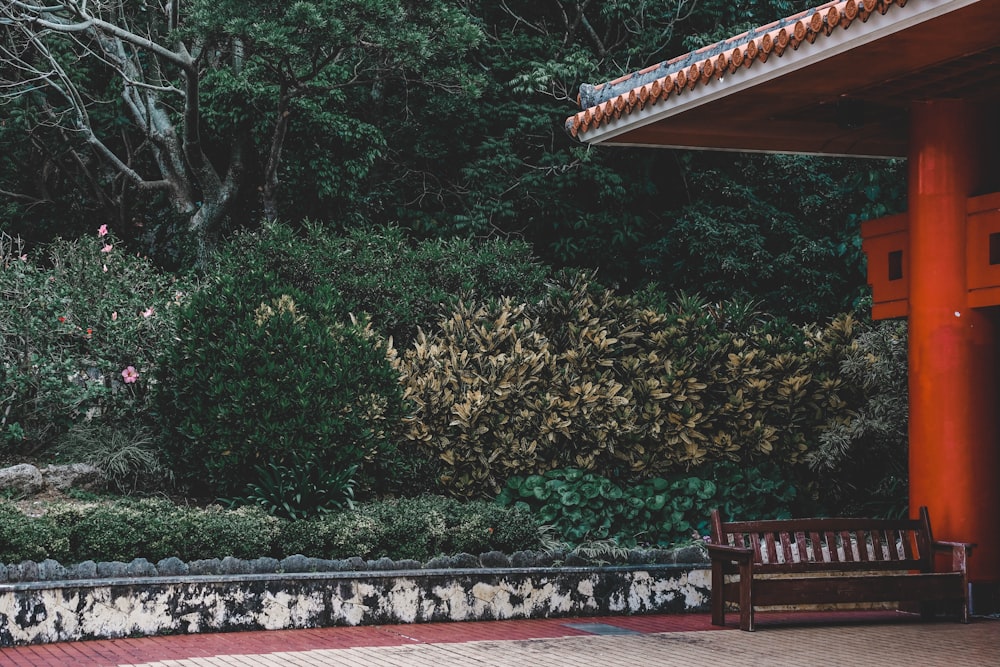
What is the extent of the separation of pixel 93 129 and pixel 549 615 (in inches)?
493

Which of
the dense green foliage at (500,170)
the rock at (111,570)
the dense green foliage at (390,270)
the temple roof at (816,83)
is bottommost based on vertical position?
the rock at (111,570)

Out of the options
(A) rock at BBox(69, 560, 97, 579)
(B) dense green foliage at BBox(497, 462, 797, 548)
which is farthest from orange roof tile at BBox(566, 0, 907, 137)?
(A) rock at BBox(69, 560, 97, 579)

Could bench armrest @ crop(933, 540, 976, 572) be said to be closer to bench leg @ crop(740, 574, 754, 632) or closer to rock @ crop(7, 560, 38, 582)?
bench leg @ crop(740, 574, 754, 632)

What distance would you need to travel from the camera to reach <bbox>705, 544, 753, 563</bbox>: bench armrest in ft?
27.8

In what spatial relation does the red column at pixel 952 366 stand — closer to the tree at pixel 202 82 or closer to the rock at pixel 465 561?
the rock at pixel 465 561

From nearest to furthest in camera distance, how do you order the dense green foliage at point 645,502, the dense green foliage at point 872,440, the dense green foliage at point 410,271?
the dense green foliage at point 410,271
the dense green foliage at point 645,502
the dense green foliage at point 872,440

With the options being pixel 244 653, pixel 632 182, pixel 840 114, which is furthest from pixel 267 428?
pixel 632 182

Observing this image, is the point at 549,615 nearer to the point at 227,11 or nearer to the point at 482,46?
the point at 227,11

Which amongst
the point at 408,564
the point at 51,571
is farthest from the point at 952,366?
the point at 51,571

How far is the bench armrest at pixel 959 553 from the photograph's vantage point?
8.92m

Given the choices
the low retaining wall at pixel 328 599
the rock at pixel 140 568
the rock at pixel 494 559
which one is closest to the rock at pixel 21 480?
the rock at pixel 140 568

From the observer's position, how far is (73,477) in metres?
10.2

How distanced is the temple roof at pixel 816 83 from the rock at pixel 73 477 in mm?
5149

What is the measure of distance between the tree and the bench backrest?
8533 mm
